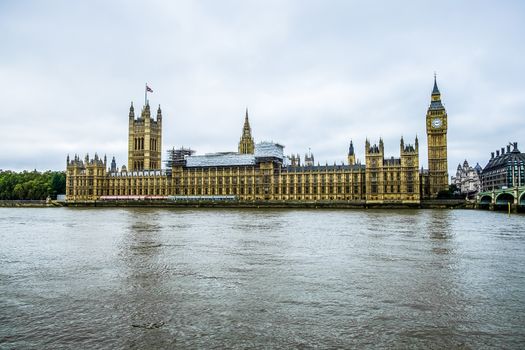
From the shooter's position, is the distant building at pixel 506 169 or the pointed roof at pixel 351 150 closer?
the distant building at pixel 506 169

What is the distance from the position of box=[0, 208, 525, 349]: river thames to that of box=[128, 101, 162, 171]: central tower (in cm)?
13259

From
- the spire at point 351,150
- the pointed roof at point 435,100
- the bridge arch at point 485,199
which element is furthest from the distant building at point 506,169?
the spire at point 351,150

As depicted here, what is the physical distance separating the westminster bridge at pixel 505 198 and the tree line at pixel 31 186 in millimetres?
122188

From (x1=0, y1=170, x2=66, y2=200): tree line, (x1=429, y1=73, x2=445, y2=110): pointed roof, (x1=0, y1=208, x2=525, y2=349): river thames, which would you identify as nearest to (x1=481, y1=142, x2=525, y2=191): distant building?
(x1=429, y1=73, x2=445, y2=110): pointed roof

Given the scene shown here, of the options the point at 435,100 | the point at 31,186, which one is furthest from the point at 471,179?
the point at 31,186

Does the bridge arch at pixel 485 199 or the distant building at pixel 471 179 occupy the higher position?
the distant building at pixel 471 179

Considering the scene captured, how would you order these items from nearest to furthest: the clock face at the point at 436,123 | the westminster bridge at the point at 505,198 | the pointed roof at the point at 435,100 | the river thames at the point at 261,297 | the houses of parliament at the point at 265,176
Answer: the river thames at the point at 261,297, the westminster bridge at the point at 505,198, the houses of parliament at the point at 265,176, the clock face at the point at 436,123, the pointed roof at the point at 435,100

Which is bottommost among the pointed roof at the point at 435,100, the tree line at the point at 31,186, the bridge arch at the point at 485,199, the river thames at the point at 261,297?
the river thames at the point at 261,297

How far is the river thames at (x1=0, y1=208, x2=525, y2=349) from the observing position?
11.2 meters

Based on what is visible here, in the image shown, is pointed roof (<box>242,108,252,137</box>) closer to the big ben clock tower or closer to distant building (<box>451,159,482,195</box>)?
the big ben clock tower

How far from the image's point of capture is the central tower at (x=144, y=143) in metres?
157

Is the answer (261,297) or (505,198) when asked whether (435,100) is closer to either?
(505,198)

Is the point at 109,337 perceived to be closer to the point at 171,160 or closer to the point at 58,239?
the point at 58,239

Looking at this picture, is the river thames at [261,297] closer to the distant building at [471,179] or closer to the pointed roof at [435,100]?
the pointed roof at [435,100]
